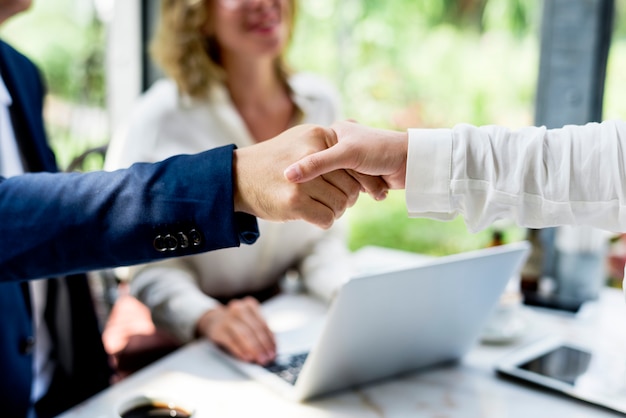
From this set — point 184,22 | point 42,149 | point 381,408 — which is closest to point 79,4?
point 184,22

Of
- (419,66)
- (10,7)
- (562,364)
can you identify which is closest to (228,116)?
(10,7)

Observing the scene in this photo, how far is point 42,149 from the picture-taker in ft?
4.49

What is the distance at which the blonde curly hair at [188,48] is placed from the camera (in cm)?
175

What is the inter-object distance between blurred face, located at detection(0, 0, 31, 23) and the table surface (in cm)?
71

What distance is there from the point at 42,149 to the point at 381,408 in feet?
2.94

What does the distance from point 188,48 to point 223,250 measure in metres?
0.59

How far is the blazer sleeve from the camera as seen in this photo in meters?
0.93

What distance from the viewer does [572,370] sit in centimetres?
117

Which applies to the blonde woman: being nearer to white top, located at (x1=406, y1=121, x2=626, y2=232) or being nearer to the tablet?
the tablet

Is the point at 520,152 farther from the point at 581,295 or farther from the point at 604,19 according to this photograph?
the point at 604,19

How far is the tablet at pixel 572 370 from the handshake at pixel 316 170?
427mm

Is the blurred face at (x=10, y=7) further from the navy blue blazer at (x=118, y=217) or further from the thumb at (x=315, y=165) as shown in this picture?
the thumb at (x=315, y=165)

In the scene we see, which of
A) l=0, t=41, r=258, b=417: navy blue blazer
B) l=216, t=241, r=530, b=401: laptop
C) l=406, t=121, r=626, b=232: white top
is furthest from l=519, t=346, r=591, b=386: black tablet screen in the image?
l=0, t=41, r=258, b=417: navy blue blazer

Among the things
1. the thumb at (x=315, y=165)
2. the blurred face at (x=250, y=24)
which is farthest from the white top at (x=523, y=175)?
the blurred face at (x=250, y=24)
